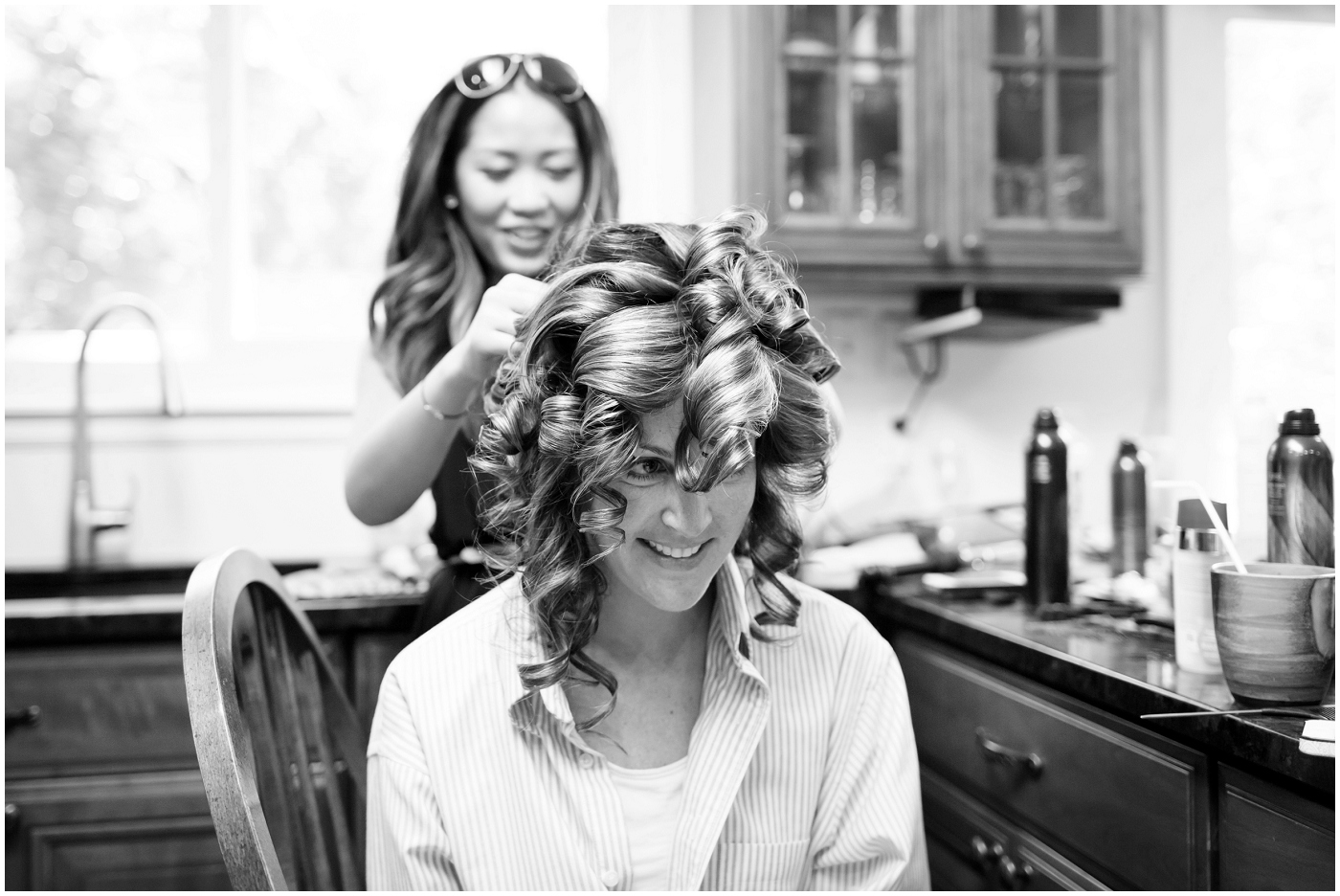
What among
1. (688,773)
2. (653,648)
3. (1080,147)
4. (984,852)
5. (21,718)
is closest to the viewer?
(688,773)

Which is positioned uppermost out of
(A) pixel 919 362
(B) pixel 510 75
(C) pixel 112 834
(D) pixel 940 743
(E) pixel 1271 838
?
(B) pixel 510 75

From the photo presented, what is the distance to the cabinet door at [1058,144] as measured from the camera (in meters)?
2.31

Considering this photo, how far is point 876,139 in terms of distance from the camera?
2342 millimetres

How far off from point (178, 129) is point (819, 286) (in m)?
1.59

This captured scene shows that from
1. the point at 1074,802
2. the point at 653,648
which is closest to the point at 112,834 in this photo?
the point at 653,648

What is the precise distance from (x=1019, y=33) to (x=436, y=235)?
1.52 meters

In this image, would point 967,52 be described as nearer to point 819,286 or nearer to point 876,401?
point 819,286

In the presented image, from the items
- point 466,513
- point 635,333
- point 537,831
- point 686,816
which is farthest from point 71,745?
point 635,333

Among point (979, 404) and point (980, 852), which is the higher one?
point (979, 404)

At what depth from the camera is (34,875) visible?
1.68m

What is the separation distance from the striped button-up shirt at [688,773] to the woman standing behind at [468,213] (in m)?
0.38

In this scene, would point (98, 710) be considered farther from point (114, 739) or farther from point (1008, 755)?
point (1008, 755)

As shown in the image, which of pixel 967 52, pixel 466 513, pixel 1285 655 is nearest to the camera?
pixel 1285 655

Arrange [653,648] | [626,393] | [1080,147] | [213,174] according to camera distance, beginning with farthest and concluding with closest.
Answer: [213,174] → [1080,147] → [653,648] → [626,393]
